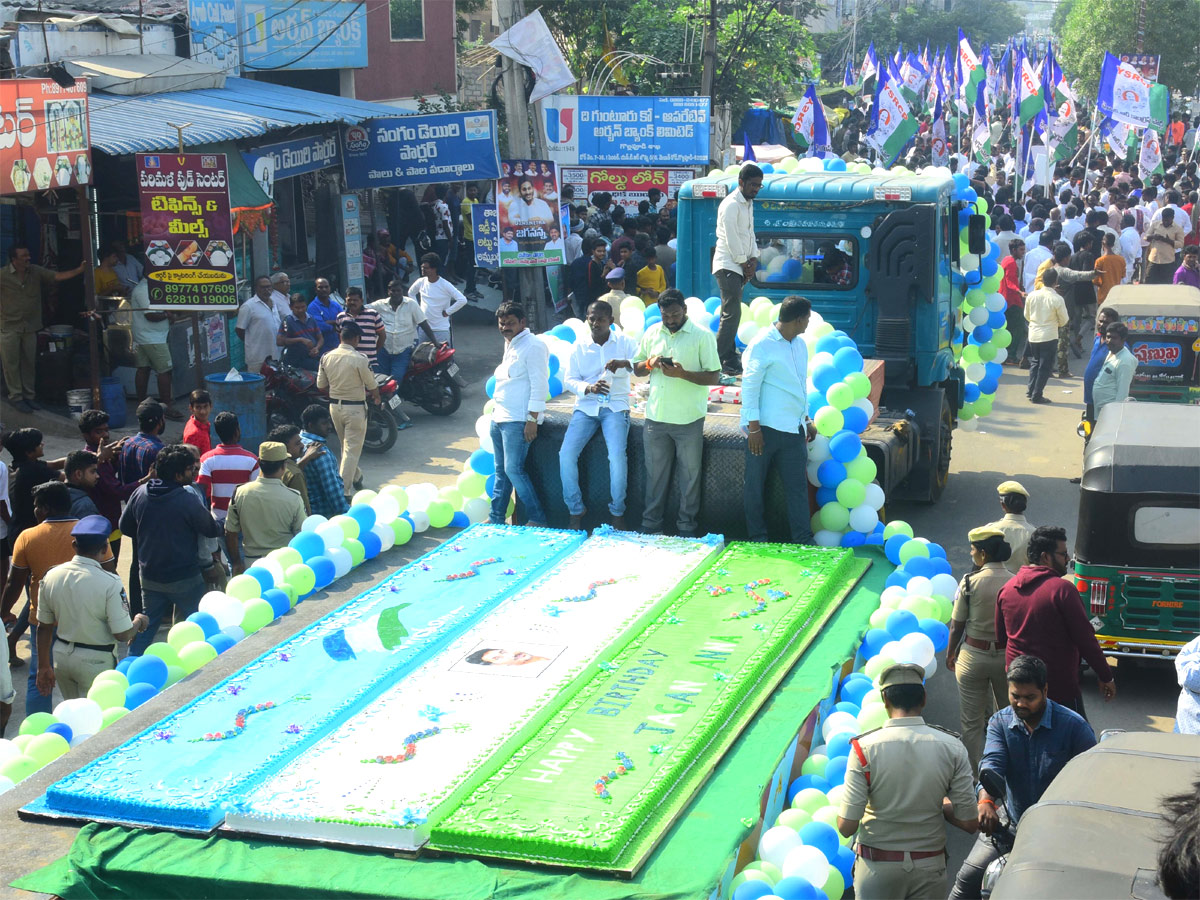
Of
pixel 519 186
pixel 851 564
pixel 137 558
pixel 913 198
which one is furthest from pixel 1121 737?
pixel 519 186

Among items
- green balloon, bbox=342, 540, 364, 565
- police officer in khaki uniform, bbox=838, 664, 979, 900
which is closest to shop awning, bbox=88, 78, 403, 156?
green balloon, bbox=342, 540, 364, 565

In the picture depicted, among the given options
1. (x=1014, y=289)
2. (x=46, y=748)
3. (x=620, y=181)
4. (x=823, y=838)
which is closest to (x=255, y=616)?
(x=46, y=748)

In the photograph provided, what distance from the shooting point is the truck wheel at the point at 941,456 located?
11586 millimetres

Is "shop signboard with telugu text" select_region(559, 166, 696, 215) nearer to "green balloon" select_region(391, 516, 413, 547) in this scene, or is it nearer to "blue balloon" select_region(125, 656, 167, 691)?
"green balloon" select_region(391, 516, 413, 547)

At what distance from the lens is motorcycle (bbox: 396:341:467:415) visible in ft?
47.6

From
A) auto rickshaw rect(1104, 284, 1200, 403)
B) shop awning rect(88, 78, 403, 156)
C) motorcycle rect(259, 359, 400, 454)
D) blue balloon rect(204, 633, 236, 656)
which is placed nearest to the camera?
blue balloon rect(204, 633, 236, 656)

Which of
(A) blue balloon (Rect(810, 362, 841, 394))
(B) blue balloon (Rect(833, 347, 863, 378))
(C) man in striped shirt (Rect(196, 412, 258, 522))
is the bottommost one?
(C) man in striped shirt (Rect(196, 412, 258, 522))

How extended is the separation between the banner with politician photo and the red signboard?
500 centimetres

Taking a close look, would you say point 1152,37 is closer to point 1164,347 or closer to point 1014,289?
point 1014,289

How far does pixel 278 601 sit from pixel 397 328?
21.6ft

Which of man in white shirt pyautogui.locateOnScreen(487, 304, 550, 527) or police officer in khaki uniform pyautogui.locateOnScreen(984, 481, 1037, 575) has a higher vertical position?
man in white shirt pyautogui.locateOnScreen(487, 304, 550, 527)

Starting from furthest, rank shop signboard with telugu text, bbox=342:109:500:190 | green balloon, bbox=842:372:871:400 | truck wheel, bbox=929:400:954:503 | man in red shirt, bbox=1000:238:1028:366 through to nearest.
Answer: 1. shop signboard with telugu text, bbox=342:109:500:190
2. man in red shirt, bbox=1000:238:1028:366
3. truck wheel, bbox=929:400:954:503
4. green balloon, bbox=842:372:871:400

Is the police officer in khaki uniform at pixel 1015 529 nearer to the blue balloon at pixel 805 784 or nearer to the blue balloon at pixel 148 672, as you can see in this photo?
the blue balloon at pixel 805 784

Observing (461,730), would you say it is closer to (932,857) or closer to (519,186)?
(932,857)
